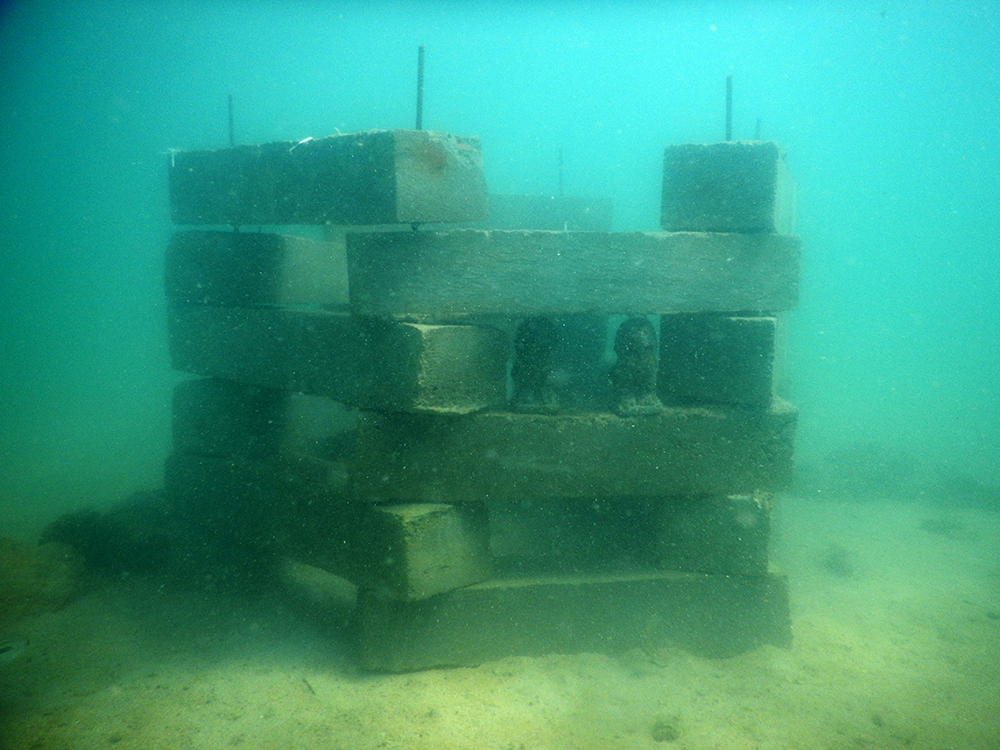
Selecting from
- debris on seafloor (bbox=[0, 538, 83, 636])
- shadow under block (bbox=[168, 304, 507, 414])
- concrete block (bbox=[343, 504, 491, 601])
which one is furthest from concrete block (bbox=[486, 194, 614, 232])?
debris on seafloor (bbox=[0, 538, 83, 636])

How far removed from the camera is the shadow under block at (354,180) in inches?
148

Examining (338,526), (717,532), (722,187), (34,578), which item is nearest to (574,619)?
(717,532)

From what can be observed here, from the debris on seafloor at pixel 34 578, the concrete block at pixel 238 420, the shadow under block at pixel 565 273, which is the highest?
the shadow under block at pixel 565 273

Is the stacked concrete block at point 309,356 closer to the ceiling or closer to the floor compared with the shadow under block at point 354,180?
closer to the floor

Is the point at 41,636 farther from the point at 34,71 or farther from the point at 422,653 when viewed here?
the point at 34,71

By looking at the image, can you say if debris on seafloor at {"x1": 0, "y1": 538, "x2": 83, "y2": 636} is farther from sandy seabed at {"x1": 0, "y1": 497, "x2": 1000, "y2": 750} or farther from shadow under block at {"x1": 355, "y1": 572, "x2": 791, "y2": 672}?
shadow under block at {"x1": 355, "y1": 572, "x2": 791, "y2": 672}

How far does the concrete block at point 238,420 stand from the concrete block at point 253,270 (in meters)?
0.75

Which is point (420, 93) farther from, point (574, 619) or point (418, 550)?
point (574, 619)

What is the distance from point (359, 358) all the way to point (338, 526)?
3.71ft

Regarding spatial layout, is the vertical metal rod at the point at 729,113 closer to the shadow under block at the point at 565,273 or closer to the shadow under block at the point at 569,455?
the shadow under block at the point at 565,273

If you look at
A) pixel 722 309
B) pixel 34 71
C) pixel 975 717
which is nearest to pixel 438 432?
pixel 722 309

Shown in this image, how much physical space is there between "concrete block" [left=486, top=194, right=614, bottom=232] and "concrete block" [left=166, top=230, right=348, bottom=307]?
131 inches

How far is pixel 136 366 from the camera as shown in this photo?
43844 mm

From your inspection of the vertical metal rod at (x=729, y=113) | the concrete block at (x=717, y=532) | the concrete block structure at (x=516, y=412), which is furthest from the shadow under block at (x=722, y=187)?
the concrete block at (x=717, y=532)
